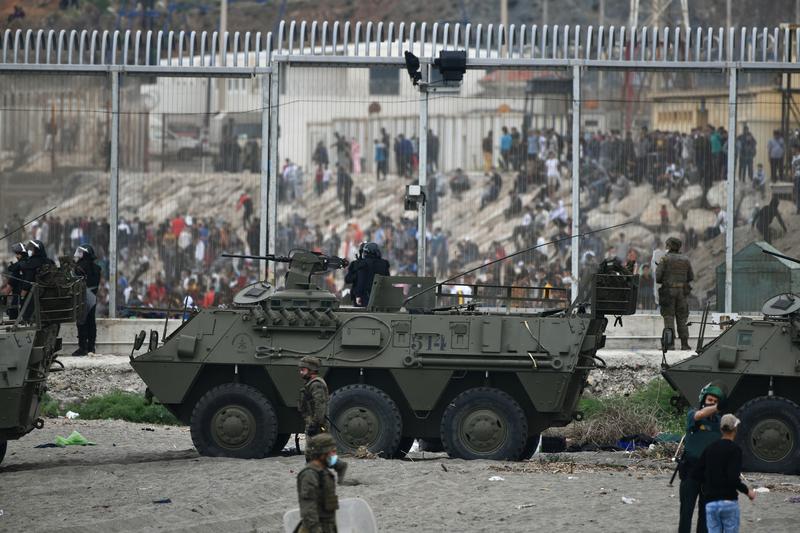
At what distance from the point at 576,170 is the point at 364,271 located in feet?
13.6

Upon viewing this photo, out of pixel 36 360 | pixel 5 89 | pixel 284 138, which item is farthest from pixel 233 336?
pixel 5 89

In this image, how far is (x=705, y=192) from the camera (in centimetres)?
2333

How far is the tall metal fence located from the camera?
907 inches

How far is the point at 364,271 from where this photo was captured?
20562 millimetres

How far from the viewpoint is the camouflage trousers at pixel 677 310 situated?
2189cm

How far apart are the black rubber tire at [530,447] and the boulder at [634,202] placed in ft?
21.1

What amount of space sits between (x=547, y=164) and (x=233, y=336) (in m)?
7.73

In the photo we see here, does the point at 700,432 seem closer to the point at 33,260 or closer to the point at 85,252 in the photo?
the point at 33,260

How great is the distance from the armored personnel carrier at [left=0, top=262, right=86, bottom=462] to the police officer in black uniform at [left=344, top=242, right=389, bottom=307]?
4.53 m

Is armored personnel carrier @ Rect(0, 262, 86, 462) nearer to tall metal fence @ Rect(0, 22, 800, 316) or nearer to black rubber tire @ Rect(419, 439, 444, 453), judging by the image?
black rubber tire @ Rect(419, 439, 444, 453)

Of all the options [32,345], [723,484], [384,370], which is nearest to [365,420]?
[384,370]

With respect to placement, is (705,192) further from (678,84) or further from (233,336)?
(233,336)

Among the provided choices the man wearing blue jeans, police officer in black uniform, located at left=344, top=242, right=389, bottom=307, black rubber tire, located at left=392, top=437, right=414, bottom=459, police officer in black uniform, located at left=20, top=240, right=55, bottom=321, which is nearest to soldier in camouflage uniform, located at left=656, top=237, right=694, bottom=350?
police officer in black uniform, located at left=344, top=242, right=389, bottom=307

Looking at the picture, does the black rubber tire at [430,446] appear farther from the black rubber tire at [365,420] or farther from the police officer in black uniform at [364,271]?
the police officer in black uniform at [364,271]
